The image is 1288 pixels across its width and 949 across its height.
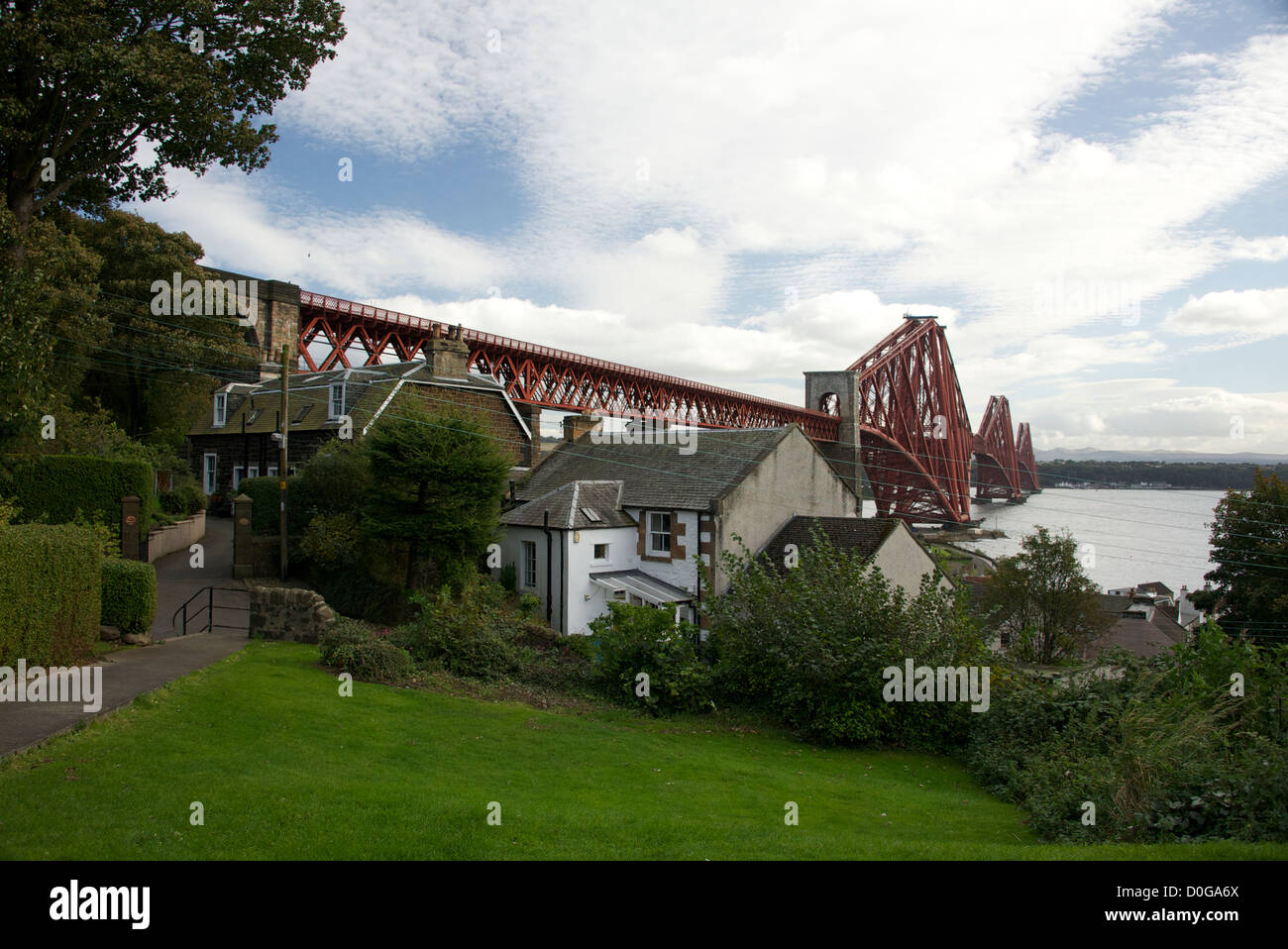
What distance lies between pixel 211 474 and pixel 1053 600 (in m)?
40.8

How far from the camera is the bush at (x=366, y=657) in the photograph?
15.6m

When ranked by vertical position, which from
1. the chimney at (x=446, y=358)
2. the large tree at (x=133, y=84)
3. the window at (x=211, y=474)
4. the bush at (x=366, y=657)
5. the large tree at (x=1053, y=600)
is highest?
the large tree at (x=133, y=84)

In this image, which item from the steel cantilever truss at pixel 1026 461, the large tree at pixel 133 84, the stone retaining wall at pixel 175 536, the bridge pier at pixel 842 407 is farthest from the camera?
the steel cantilever truss at pixel 1026 461

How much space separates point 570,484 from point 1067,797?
2075 centimetres

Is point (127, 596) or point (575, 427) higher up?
point (575, 427)

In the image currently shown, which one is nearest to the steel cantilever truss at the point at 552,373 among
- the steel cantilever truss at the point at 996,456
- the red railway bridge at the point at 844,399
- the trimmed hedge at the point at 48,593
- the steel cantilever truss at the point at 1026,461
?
the red railway bridge at the point at 844,399

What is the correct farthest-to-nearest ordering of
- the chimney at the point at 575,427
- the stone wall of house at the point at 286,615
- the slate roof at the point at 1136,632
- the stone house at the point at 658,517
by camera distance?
the chimney at the point at 575,427
the slate roof at the point at 1136,632
the stone house at the point at 658,517
the stone wall of house at the point at 286,615

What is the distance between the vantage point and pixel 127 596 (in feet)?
51.4

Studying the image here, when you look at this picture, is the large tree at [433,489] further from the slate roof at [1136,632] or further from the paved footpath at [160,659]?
the slate roof at [1136,632]

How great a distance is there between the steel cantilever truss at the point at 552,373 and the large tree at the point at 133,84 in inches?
759

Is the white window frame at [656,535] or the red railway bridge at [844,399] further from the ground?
the red railway bridge at [844,399]

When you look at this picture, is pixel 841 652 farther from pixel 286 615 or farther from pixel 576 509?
pixel 576 509

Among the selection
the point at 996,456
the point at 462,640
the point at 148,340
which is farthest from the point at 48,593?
the point at 996,456
